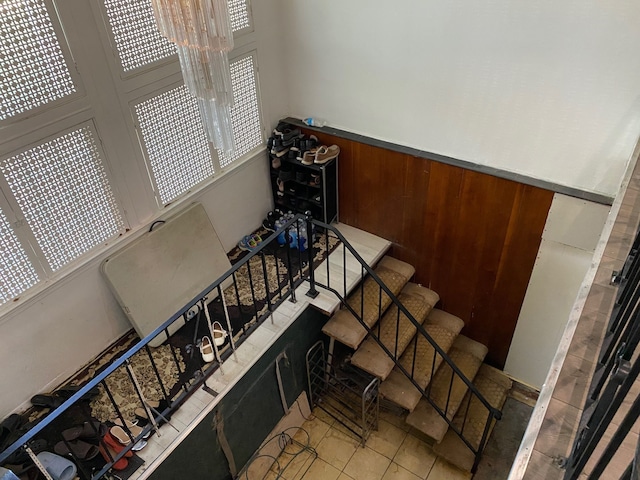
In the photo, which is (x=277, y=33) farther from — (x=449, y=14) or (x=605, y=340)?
(x=605, y=340)

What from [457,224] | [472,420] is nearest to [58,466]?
[472,420]

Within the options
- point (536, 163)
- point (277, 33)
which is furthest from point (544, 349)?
point (277, 33)

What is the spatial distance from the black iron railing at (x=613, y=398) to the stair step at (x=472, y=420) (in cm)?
243

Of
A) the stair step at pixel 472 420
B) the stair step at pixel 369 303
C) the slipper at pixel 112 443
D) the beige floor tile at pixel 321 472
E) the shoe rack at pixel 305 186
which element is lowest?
the beige floor tile at pixel 321 472

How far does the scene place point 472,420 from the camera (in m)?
4.13

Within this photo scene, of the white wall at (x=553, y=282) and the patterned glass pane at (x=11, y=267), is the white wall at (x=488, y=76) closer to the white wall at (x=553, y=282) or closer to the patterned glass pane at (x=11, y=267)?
the white wall at (x=553, y=282)

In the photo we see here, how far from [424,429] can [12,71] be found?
150 inches

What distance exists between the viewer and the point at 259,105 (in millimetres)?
4344

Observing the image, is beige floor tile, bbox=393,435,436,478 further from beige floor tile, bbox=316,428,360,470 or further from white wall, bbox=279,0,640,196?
white wall, bbox=279,0,640,196

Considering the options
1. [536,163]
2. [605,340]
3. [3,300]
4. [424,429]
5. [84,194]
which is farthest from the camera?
[424,429]

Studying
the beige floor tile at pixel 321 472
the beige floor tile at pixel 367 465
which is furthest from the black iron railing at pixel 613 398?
the beige floor tile at pixel 321 472

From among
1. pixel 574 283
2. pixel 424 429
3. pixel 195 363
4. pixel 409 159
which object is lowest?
pixel 424 429

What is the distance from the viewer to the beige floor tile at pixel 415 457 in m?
4.02

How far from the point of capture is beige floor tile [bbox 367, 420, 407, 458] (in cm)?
415
